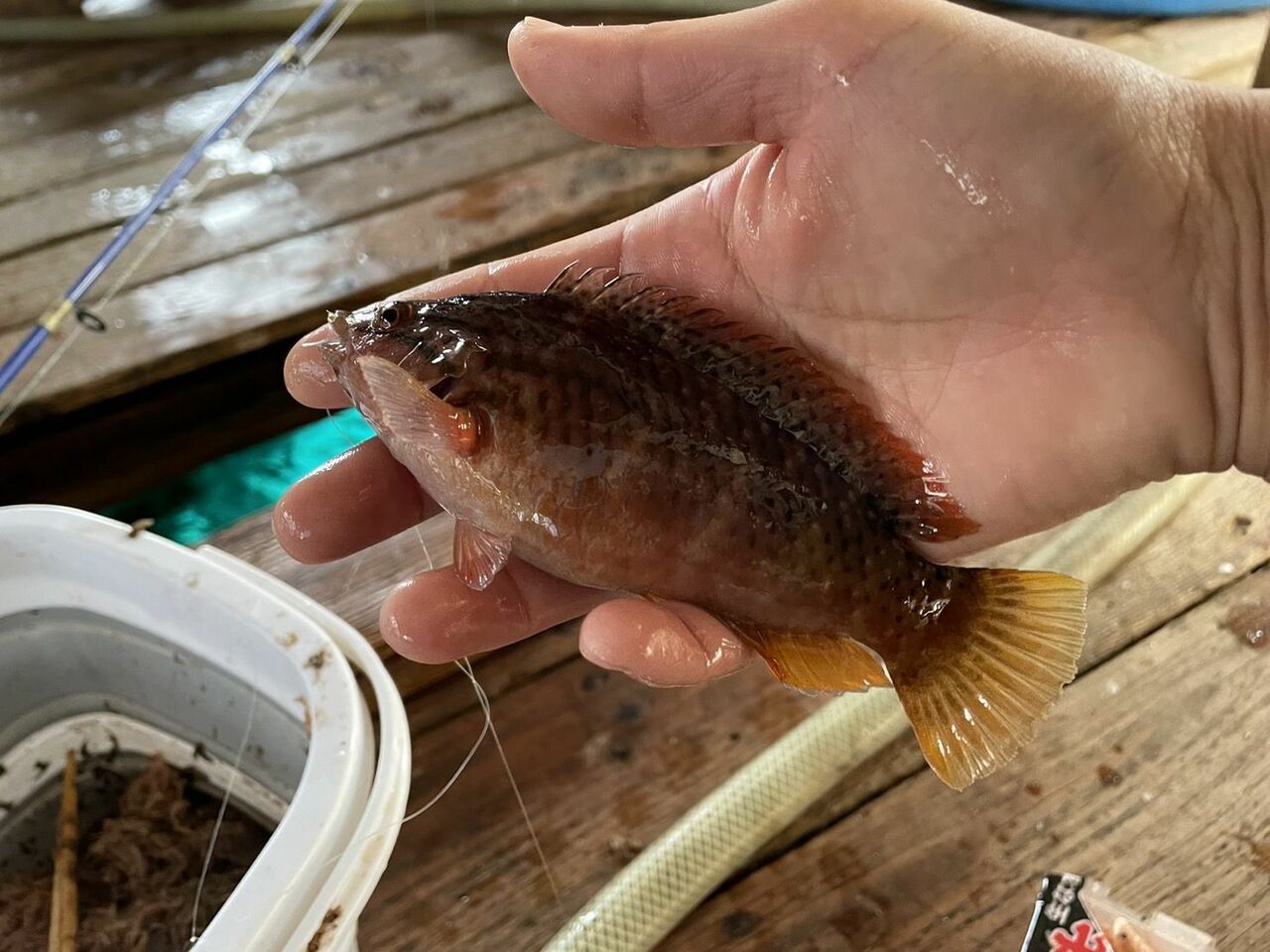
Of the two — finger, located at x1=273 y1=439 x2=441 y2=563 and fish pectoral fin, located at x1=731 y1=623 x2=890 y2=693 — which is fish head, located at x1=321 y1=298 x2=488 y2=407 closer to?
finger, located at x1=273 y1=439 x2=441 y2=563

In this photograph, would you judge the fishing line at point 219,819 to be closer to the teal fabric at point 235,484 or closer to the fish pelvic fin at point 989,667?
the fish pelvic fin at point 989,667

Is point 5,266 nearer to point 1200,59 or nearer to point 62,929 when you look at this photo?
point 62,929

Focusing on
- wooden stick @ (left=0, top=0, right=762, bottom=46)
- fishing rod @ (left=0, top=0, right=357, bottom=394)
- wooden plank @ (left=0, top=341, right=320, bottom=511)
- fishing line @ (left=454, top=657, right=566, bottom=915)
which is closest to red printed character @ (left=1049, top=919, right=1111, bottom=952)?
fishing line @ (left=454, top=657, right=566, bottom=915)

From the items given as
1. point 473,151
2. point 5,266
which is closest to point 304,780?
point 5,266

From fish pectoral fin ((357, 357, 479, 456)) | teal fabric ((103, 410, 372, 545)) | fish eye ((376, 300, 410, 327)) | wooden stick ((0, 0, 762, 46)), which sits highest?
wooden stick ((0, 0, 762, 46))

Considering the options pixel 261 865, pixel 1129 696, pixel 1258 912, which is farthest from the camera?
pixel 1129 696

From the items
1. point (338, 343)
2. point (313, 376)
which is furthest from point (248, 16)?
point (338, 343)

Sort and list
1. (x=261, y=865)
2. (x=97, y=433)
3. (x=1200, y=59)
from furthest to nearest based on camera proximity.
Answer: (x=1200, y=59)
(x=97, y=433)
(x=261, y=865)

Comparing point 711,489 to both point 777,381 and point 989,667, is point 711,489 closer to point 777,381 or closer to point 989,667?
point 777,381
